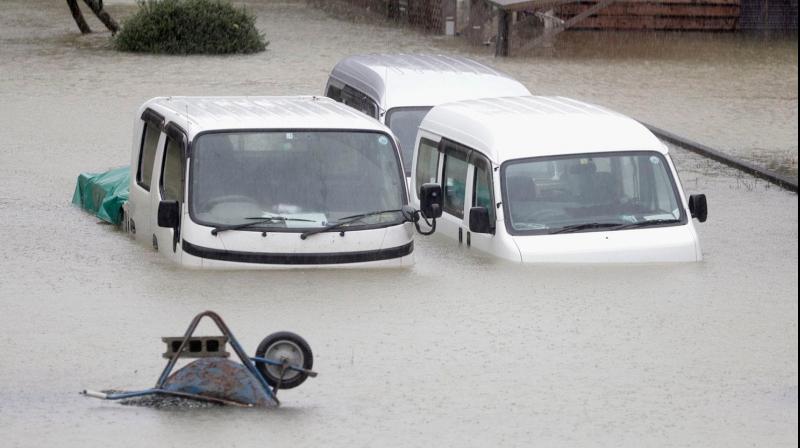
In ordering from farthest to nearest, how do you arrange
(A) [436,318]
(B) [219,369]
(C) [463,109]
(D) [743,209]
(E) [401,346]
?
(D) [743,209] → (C) [463,109] → (A) [436,318] → (E) [401,346] → (B) [219,369]

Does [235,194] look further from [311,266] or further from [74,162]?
[74,162]

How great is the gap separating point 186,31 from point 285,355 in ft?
81.8

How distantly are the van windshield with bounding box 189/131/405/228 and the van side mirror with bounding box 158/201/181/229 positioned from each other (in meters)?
0.15

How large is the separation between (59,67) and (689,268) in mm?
19102

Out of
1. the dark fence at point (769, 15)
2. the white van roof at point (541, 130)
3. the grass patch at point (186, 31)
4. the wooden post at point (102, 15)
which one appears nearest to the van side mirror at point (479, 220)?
the white van roof at point (541, 130)

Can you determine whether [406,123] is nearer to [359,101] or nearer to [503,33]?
[359,101]

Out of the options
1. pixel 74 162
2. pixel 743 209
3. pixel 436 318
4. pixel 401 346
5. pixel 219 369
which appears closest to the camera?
pixel 219 369

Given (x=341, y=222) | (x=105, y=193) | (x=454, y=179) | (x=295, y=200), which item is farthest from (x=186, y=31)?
(x=341, y=222)

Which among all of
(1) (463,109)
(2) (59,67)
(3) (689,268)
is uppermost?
(1) (463,109)

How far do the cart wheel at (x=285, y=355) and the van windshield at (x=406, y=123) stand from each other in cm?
744

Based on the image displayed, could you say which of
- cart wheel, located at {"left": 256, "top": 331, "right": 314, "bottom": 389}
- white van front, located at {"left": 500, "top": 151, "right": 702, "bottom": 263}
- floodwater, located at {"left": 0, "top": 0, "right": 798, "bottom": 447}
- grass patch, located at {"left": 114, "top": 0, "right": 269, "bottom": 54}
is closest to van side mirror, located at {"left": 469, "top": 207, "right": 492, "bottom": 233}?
white van front, located at {"left": 500, "top": 151, "right": 702, "bottom": 263}

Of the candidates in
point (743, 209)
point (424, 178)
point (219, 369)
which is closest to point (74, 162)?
point (424, 178)

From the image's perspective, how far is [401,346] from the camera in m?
10.4

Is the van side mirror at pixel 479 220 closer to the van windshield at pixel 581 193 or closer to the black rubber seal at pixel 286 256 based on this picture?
the van windshield at pixel 581 193
